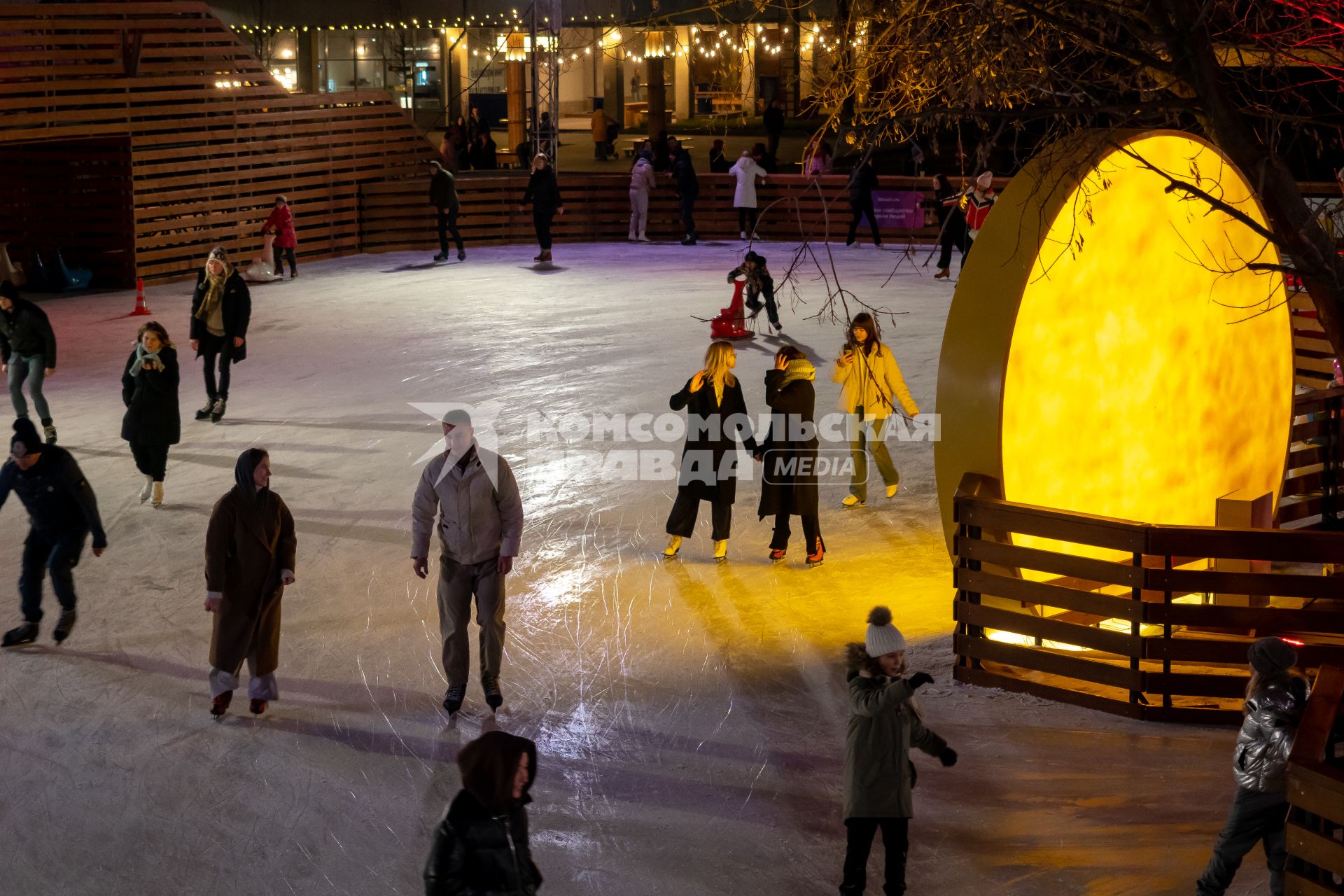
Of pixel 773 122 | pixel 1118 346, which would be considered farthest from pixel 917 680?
pixel 773 122

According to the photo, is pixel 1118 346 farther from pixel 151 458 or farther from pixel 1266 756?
pixel 151 458

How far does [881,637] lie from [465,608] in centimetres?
288

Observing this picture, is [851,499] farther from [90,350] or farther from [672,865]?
[90,350]

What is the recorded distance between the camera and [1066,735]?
7.51m

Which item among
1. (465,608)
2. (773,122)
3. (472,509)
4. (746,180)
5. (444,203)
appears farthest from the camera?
(773,122)

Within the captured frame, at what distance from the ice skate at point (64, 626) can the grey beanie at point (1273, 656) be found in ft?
22.5

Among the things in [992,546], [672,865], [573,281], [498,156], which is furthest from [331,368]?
[498,156]

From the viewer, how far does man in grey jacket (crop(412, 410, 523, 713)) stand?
7461mm

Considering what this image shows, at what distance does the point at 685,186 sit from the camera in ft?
86.6

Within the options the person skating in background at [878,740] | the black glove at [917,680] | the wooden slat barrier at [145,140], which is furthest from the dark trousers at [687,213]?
the black glove at [917,680]

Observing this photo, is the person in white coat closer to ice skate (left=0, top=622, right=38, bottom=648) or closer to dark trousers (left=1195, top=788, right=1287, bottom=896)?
ice skate (left=0, top=622, right=38, bottom=648)

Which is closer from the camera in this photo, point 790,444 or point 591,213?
point 790,444

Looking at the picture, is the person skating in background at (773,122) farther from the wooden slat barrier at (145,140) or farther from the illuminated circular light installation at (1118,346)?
the illuminated circular light installation at (1118,346)

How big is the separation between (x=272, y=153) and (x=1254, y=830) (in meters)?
21.9
